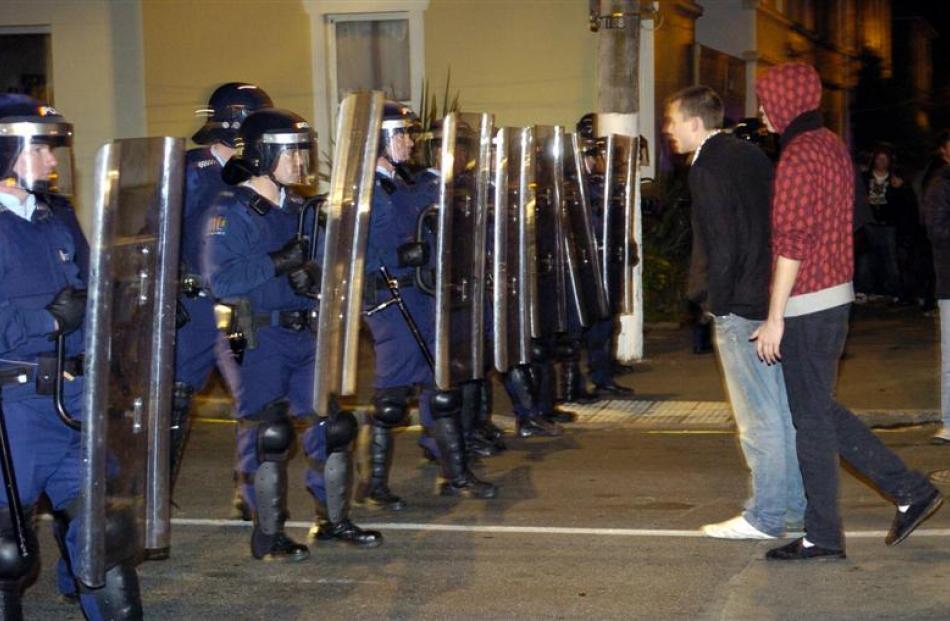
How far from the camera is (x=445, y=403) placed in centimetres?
764

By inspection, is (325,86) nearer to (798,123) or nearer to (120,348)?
(798,123)

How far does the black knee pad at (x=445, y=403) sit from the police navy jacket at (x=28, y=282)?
9.45ft

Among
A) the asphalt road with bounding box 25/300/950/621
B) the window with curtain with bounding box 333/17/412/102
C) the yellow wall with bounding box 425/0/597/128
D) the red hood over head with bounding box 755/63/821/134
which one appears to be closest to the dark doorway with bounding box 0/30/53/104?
the window with curtain with bounding box 333/17/412/102

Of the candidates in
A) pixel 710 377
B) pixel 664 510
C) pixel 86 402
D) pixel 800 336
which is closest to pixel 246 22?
pixel 710 377

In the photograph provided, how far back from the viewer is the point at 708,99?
6645 mm

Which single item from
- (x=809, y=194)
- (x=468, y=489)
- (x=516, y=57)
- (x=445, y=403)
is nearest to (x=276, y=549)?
(x=445, y=403)

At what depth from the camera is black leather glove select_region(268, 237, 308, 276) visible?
6.25 m

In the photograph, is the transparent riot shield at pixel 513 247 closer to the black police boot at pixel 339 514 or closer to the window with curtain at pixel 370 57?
the black police boot at pixel 339 514

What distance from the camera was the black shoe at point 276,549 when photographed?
6.63 m

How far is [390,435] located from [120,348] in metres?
3.16

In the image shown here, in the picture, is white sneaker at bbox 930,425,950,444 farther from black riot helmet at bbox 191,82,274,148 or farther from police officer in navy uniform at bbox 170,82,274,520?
black riot helmet at bbox 191,82,274,148

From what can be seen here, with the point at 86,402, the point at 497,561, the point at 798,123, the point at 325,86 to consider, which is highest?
the point at 325,86

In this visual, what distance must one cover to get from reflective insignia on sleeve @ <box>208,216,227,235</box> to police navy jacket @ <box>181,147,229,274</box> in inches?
30.2

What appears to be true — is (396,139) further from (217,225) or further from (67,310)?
(67,310)
